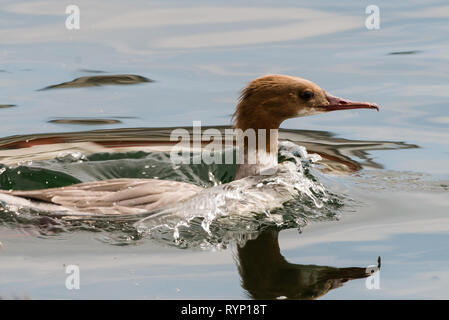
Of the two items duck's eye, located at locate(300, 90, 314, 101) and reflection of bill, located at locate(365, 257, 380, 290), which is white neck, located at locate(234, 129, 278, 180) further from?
reflection of bill, located at locate(365, 257, 380, 290)

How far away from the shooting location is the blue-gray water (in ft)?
17.9

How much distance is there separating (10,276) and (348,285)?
210cm

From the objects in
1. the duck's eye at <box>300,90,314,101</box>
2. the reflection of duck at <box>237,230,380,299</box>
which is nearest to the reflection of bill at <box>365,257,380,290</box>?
the reflection of duck at <box>237,230,380,299</box>

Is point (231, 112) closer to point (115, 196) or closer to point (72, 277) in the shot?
→ point (115, 196)

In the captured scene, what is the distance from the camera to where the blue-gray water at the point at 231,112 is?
5465mm

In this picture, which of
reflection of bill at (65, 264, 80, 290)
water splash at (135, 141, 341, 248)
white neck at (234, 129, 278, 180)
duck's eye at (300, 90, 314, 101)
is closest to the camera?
reflection of bill at (65, 264, 80, 290)

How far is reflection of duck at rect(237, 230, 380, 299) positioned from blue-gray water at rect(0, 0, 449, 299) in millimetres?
32

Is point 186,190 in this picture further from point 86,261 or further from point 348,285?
point 348,285

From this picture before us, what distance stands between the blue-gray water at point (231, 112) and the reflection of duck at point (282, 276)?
0.03 metres

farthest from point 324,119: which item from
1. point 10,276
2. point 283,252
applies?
point 10,276

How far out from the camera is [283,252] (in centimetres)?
590

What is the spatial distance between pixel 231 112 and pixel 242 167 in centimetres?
219

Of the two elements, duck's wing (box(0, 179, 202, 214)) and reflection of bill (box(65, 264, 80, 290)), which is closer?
reflection of bill (box(65, 264, 80, 290))

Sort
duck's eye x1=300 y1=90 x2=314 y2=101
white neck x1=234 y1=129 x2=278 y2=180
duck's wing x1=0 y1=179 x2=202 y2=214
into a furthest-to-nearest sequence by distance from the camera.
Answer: white neck x1=234 y1=129 x2=278 y2=180 → duck's eye x1=300 y1=90 x2=314 y2=101 → duck's wing x1=0 y1=179 x2=202 y2=214
